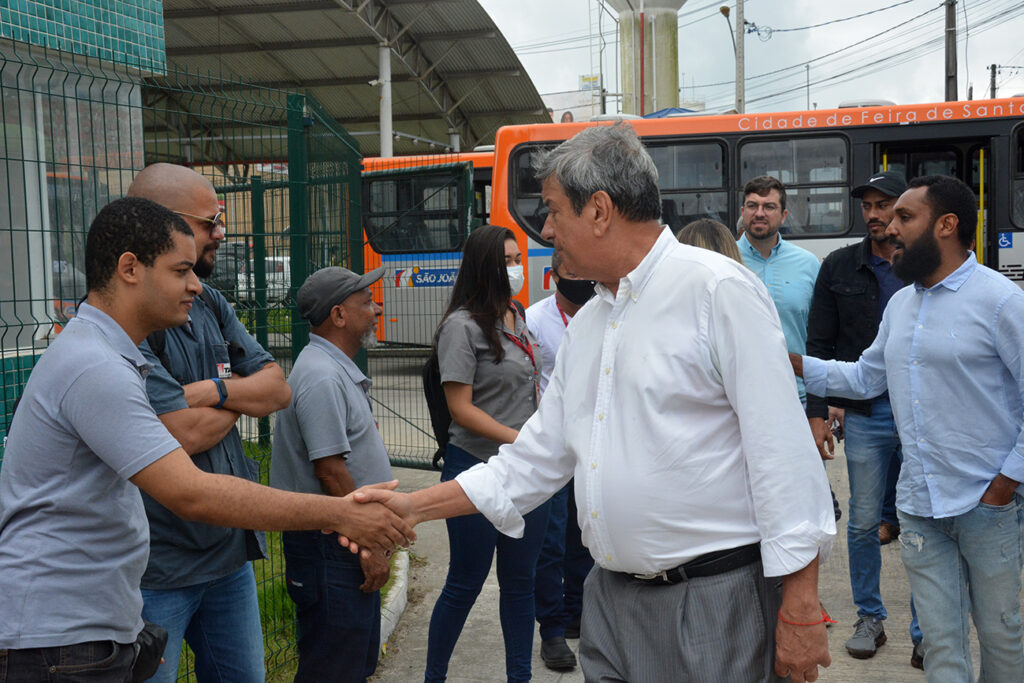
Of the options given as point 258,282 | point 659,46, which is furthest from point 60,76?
point 659,46

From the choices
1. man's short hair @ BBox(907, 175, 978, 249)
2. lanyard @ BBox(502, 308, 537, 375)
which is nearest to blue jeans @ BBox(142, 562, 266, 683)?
lanyard @ BBox(502, 308, 537, 375)

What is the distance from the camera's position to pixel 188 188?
2.99 metres

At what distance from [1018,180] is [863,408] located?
8114 millimetres

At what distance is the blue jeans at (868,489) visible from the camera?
4.79 m

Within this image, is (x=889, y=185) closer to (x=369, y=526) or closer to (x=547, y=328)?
(x=547, y=328)

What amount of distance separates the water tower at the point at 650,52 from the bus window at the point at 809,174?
48.5 feet

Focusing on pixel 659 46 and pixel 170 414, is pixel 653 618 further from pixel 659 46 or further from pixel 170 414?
pixel 659 46

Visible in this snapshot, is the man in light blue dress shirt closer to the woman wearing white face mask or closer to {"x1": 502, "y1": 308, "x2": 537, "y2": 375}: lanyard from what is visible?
{"x1": 502, "y1": 308, "x2": 537, "y2": 375}: lanyard

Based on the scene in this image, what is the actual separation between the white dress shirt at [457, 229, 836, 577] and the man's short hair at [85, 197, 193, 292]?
43.8 inches

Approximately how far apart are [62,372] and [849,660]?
12.8ft

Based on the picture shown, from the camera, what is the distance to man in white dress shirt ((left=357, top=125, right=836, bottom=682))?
2.18 meters

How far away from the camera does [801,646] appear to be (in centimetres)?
219

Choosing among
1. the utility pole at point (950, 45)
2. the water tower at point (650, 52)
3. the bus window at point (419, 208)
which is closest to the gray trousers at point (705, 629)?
the bus window at point (419, 208)

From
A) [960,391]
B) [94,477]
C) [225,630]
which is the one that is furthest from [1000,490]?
[94,477]
